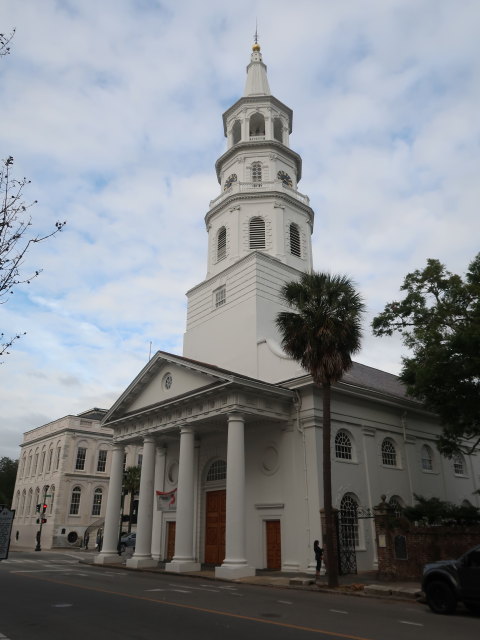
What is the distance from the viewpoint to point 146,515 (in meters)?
26.7

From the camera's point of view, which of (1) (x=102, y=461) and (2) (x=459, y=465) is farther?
(1) (x=102, y=461)

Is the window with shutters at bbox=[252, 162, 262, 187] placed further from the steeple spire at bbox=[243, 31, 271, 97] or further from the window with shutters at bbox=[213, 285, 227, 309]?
the window with shutters at bbox=[213, 285, 227, 309]

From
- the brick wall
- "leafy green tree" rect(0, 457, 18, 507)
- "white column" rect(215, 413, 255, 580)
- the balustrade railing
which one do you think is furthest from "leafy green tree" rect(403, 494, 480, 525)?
"leafy green tree" rect(0, 457, 18, 507)

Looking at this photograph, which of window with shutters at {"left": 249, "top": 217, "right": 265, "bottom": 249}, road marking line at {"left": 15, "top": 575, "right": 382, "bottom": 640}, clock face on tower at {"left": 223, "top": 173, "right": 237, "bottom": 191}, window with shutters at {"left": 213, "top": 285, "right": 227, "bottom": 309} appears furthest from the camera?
clock face on tower at {"left": 223, "top": 173, "right": 237, "bottom": 191}

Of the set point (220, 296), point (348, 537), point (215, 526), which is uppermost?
point (220, 296)

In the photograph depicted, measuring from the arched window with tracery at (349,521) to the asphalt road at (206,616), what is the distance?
691cm

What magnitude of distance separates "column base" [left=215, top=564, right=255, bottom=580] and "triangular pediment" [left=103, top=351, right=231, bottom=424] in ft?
23.6

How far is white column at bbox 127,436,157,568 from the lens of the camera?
25.7 m

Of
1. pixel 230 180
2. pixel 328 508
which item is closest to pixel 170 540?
pixel 328 508

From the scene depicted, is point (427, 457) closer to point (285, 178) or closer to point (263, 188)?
point (263, 188)

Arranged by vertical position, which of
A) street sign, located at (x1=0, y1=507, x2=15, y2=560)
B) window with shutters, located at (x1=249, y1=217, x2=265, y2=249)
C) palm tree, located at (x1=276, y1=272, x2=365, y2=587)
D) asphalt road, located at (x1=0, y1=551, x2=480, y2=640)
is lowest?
asphalt road, located at (x1=0, y1=551, x2=480, y2=640)

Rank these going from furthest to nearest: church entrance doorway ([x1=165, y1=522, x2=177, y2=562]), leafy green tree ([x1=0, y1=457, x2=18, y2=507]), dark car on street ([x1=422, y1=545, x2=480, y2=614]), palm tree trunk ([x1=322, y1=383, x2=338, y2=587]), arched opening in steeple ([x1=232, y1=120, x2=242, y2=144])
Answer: leafy green tree ([x1=0, y1=457, x2=18, y2=507]), arched opening in steeple ([x1=232, y1=120, x2=242, y2=144]), church entrance doorway ([x1=165, y1=522, x2=177, y2=562]), palm tree trunk ([x1=322, y1=383, x2=338, y2=587]), dark car on street ([x1=422, y1=545, x2=480, y2=614])

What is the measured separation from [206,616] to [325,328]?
1073cm

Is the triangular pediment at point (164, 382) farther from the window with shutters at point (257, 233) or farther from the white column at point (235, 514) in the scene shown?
the window with shutters at point (257, 233)
